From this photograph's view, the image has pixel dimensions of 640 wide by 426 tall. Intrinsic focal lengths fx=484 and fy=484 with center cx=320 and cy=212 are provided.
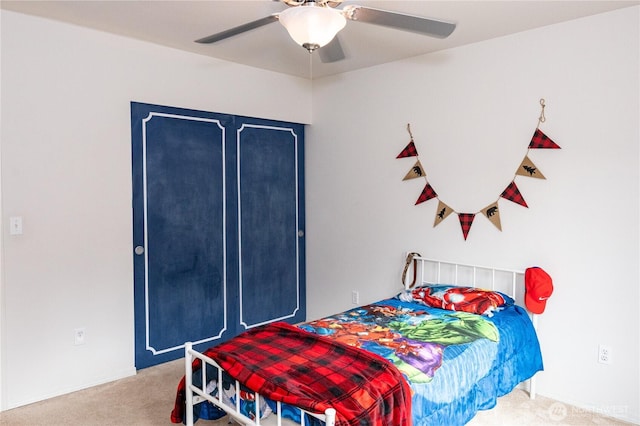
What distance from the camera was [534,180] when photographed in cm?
328

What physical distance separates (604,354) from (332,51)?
2.46 m

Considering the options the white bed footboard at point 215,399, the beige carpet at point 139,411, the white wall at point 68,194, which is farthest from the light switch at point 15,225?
the white bed footboard at point 215,399

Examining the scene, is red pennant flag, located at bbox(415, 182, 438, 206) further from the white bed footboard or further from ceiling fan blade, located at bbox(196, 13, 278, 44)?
the white bed footboard

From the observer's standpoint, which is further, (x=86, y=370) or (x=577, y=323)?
(x=86, y=370)

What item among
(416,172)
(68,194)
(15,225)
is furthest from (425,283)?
(15,225)

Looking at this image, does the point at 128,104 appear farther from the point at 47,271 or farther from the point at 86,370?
the point at 86,370

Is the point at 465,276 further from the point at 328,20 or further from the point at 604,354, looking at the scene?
the point at 328,20

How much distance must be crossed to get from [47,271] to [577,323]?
3.45 m

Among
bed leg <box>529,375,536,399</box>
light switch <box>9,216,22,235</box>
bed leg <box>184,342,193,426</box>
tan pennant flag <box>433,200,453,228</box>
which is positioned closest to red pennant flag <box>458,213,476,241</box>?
tan pennant flag <box>433,200,453,228</box>

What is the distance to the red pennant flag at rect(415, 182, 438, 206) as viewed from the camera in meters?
3.82

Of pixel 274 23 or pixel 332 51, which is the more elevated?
pixel 274 23

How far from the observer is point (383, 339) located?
2.66m

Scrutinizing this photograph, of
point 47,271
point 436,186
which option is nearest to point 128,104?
point 47,271

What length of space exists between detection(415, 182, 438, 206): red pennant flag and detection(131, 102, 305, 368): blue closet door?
1.36 meters
